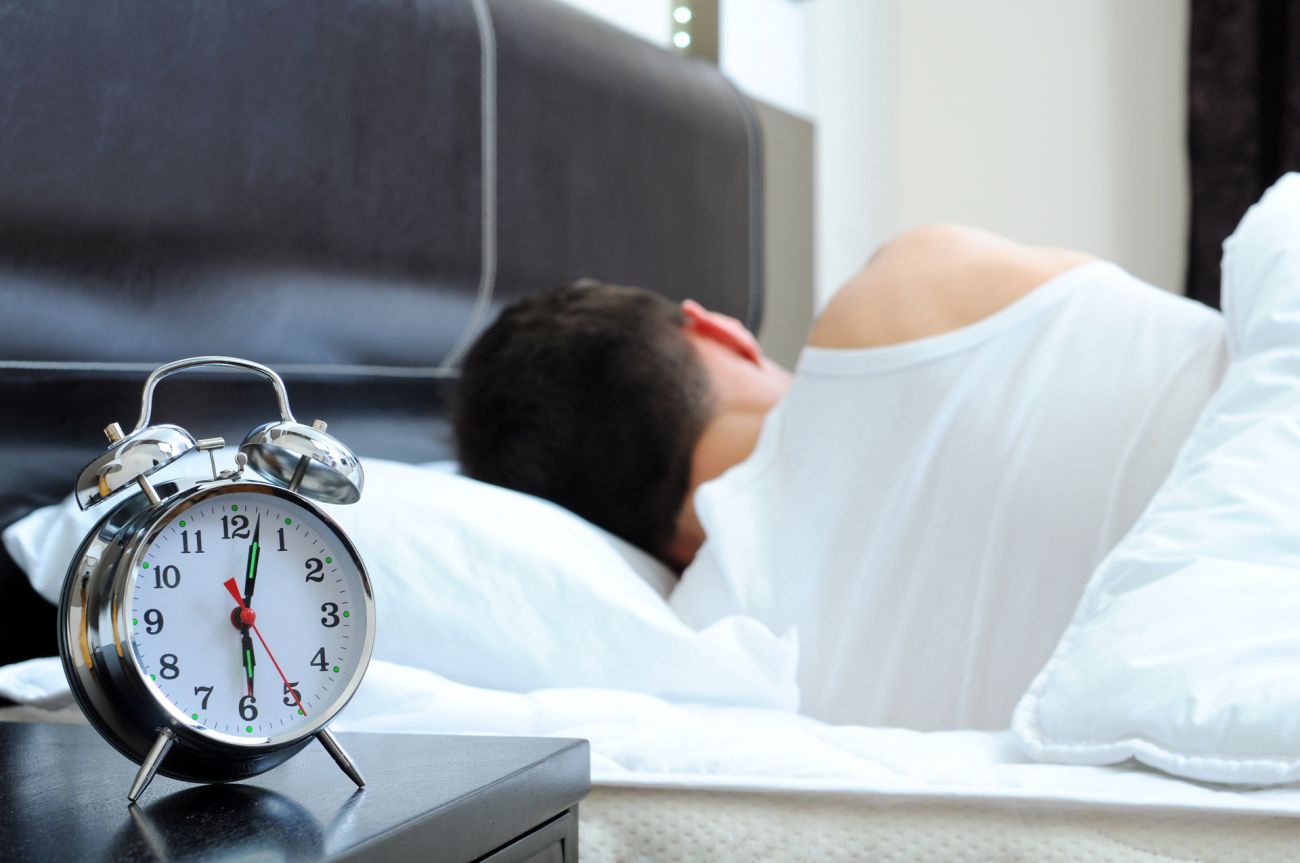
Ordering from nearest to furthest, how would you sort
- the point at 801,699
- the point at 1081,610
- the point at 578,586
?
the point at 1081,610
the point at 578,586
the point at 801,699

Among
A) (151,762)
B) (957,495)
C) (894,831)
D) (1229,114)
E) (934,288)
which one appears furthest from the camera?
(1229,114)

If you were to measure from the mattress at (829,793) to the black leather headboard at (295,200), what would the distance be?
0.29 m

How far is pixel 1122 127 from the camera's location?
9.55 feet

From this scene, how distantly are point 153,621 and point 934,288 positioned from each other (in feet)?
3.03

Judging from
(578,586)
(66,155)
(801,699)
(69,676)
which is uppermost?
(66,155)

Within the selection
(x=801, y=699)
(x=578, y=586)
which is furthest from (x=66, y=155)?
(x=801, y=699)

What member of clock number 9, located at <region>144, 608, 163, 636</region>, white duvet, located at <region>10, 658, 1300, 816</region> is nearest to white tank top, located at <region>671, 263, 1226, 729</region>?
white duvet, located at <region>10, 658, 1300, 816</region>

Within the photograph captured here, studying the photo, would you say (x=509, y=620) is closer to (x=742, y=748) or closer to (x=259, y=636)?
(x=742, y=748)

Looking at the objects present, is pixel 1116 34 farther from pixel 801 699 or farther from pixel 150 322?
pixel 150 322

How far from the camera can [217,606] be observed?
0.60 meters

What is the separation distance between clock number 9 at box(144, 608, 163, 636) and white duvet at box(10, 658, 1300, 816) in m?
0.29

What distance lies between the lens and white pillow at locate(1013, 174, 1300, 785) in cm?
73

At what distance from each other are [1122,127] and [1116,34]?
0.21m

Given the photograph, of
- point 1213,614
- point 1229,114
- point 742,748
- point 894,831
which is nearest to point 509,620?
point 742,748
